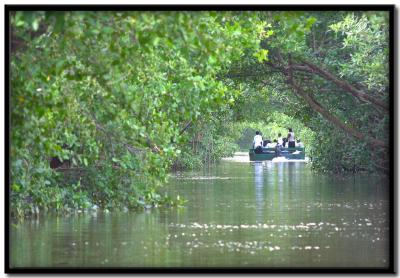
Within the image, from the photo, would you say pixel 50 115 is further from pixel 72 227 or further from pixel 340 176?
pixel 340 176

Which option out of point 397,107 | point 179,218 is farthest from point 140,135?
point 397,107

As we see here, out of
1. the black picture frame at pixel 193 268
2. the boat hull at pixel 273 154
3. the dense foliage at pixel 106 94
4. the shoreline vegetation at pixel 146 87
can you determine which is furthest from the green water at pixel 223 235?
the boat hull at pixel 273 154

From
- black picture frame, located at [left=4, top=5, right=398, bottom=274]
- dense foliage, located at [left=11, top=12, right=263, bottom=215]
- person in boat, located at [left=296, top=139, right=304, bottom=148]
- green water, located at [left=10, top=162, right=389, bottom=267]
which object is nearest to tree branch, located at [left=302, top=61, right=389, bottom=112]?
green water, located at [left=10, top=162, right=389, bottom=267]

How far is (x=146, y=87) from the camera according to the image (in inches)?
777

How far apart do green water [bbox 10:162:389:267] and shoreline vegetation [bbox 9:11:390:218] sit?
777 millimetres

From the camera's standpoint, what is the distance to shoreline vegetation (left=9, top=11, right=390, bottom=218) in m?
13.1

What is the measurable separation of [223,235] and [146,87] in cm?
409

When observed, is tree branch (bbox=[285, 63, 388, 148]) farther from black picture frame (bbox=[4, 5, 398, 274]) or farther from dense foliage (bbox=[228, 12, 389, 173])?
A: black picture frame (bbox=[4, 5, 398, 274])

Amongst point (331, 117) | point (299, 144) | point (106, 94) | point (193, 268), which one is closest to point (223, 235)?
point (106, 94)

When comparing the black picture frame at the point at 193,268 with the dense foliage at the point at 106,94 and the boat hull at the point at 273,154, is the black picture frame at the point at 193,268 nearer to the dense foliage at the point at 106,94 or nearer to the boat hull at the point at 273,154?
the dense foliage at the point at 106,94

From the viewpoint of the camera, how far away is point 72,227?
17.6 m

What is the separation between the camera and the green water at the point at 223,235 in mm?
13508

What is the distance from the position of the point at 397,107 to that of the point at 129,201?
9296mm

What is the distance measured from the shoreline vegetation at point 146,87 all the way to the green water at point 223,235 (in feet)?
2.55
